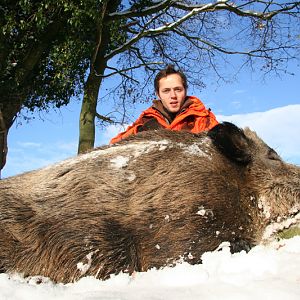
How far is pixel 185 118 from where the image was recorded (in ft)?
16.2

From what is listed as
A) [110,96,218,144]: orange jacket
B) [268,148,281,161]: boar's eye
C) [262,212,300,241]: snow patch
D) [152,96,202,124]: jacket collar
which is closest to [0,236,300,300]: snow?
[262,212,300,241]: snow patch

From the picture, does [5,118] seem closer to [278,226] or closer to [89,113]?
[89,113]

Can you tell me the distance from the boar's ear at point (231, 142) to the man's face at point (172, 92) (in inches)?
62.5

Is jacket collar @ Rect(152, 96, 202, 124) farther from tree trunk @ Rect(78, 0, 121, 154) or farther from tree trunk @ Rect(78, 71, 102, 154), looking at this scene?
tree trunk @ Rect(78, 71, 102, 154)

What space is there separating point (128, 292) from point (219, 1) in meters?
14.7

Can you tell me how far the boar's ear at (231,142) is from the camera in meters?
3.43

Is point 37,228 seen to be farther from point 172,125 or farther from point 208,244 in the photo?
point 172,125

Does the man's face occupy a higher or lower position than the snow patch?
higher

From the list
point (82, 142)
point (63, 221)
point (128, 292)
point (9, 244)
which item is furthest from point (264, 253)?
point (82, 142)

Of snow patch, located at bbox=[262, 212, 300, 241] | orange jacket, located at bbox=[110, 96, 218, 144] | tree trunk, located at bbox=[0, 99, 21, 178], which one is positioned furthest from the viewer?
tree trunk, located at bbox=[0, 99, 21, 178]

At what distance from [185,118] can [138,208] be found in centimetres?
208

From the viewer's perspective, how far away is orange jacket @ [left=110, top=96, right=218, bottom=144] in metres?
4.86

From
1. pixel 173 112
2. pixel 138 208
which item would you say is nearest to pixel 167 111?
pixel 173 112

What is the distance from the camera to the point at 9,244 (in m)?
3.02
